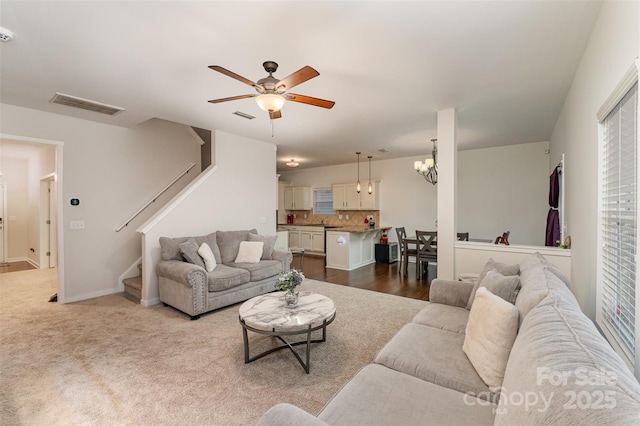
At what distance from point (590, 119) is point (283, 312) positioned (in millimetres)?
3068

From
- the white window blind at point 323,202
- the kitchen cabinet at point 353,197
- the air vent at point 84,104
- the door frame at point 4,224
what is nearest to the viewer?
the air vent at point 84,104

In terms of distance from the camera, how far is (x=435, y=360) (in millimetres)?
1681

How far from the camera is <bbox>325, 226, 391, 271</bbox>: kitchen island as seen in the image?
657 cm

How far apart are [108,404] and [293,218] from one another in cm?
795

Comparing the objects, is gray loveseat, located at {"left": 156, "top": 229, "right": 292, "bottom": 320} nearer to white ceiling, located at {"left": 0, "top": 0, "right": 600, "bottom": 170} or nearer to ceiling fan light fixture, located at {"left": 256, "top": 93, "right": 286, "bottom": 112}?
white ceiling, located at {"left": 0, "top": 0, "right": 600, "bottom": 170}

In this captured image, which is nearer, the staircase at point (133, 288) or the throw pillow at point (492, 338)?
the throw pillow at point (492, 338)

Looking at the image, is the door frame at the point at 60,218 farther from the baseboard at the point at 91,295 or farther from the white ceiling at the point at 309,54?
the white ceiling at the point at 309,54

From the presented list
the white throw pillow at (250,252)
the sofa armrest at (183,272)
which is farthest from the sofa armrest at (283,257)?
the sofa armrest at (183,272)

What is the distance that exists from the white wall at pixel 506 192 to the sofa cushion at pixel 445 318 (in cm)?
462

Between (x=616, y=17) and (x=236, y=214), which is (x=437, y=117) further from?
(x=236, y=214)

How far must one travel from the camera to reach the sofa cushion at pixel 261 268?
14.0 ft

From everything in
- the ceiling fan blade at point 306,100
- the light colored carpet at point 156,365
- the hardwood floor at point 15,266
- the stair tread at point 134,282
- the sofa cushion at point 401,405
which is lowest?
the light colored carpet at point 156,365

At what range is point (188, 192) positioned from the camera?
4.68 metres

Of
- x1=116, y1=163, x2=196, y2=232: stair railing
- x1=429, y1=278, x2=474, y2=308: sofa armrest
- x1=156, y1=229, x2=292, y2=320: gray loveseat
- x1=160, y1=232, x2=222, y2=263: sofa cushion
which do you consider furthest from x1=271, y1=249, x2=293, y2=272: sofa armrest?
x1=429, y1=278, x2=474, y2=308: sofa armrest
